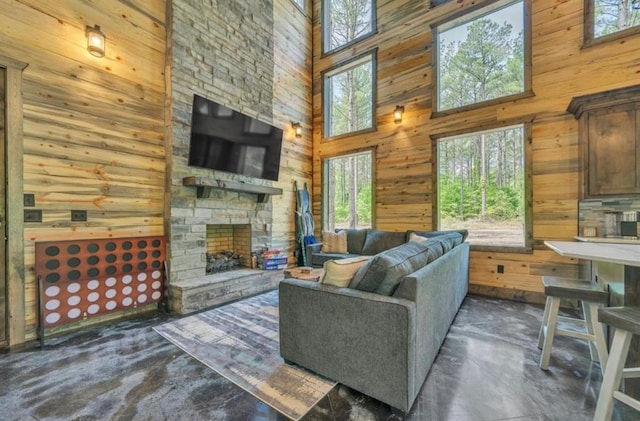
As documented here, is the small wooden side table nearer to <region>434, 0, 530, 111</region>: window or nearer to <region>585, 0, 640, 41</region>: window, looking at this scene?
<region>434, 0, 530, 111</region>: window

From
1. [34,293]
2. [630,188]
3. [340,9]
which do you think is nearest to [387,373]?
[34,293]

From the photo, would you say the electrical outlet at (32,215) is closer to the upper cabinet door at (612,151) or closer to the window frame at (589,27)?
the upper cabinet door at (612,151)

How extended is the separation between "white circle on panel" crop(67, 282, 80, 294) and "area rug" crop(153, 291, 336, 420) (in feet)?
2.77

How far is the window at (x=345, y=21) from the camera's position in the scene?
5348 millimetres

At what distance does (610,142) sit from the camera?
2984mm

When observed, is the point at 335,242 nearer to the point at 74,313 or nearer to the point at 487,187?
the point at 487,187

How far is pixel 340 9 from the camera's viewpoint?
579cm

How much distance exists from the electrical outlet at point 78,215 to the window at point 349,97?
4.26 meters

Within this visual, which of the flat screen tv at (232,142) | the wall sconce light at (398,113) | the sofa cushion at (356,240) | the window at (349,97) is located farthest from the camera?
the window at (349,97)

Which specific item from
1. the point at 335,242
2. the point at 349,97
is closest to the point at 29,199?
the point at 335,242

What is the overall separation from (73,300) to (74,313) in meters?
0.13

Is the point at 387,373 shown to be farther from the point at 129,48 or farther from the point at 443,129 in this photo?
the point at 129,48

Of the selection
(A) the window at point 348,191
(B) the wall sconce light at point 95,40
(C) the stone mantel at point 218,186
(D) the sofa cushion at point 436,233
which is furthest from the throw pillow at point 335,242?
(B) the wall sconce light at point 95,40

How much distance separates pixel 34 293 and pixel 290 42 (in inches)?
213
